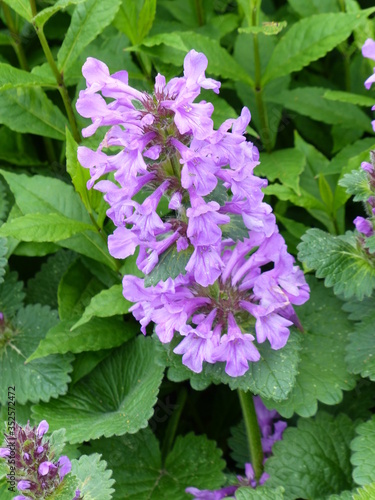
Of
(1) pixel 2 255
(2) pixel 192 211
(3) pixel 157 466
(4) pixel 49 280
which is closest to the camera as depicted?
(2) pixel 192 211

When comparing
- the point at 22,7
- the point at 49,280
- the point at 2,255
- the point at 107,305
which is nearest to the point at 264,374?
the point at 107,305

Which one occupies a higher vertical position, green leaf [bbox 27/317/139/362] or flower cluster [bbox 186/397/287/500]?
green leaf [bbox 27/317/139/362]

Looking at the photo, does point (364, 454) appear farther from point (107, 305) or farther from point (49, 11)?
point (49, 11)

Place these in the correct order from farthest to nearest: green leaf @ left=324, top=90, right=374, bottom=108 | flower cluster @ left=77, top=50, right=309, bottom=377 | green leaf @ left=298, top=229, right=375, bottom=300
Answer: green leaf @ left=324, top=90, right=374, bottom=108 < green leaf @ left=298, top=229, right=375, bottom=300 < flower cluster @ left=77, top=50, right=309, bottom=377

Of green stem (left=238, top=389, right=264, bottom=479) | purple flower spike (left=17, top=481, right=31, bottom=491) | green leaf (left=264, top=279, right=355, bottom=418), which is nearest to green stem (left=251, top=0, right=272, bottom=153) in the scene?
green leaf (left=264, top=279, right=355, bottom=418)

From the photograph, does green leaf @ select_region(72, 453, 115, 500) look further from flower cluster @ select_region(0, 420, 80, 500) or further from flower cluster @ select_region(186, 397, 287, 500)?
flower cluster @ select_region(186, 397, 287, 500)

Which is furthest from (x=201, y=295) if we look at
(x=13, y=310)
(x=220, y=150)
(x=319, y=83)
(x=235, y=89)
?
(x=319, y=83)

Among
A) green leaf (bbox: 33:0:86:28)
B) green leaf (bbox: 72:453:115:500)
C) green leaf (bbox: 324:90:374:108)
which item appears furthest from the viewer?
green leaf (bbox: 324:90:374:108)

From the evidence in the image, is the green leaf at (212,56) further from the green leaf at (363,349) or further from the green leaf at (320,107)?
the green leaf at (363,349)
